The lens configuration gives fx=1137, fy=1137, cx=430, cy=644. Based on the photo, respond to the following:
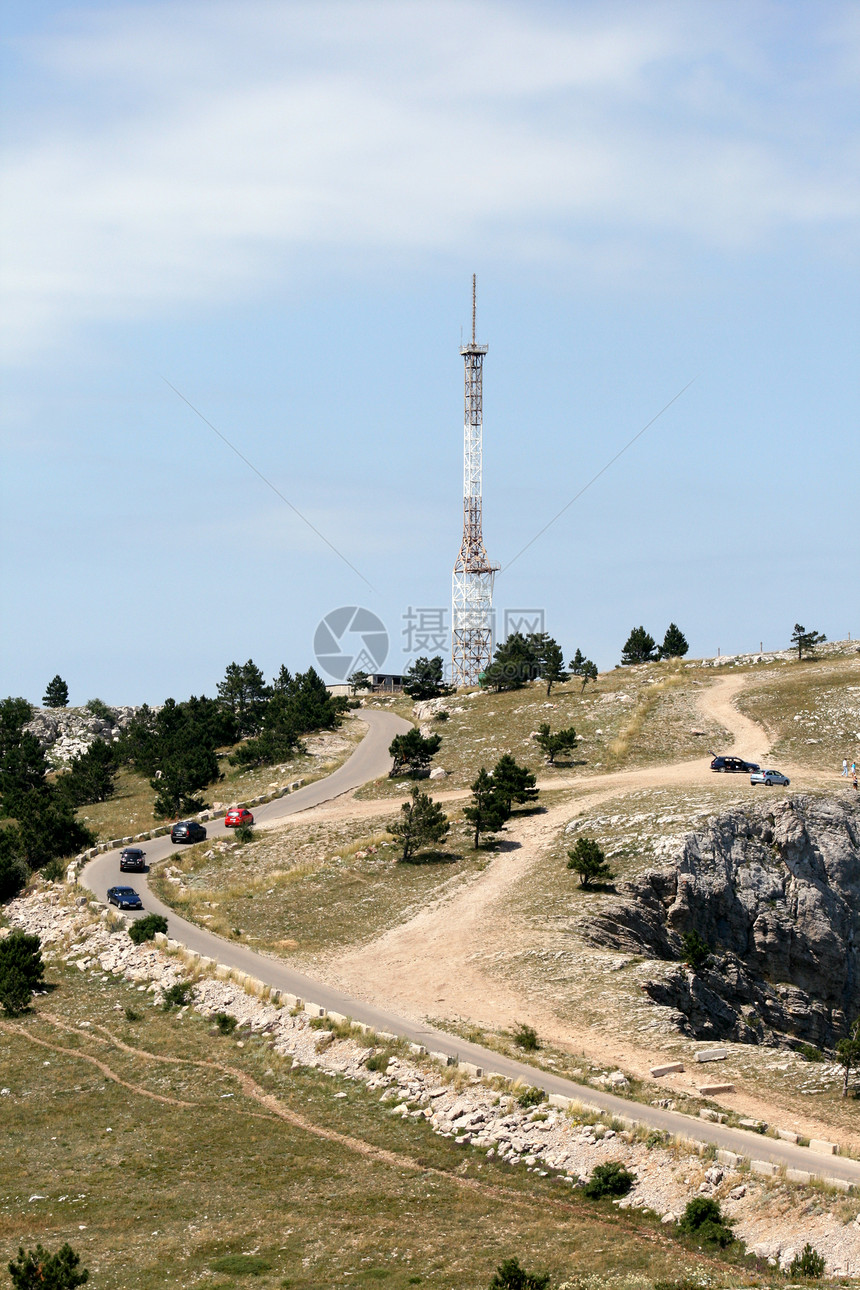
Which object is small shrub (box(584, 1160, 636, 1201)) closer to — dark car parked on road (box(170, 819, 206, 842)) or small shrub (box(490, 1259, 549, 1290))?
small shrub (box(490, 1259, 549, 1290))

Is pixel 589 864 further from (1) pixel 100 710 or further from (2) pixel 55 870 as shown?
(1) pixel 100 710

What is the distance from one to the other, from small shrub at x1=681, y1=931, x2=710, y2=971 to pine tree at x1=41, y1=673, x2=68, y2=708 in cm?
11262

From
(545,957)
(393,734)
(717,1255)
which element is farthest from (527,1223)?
(393,734)

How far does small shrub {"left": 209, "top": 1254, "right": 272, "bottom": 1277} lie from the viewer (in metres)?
23.9

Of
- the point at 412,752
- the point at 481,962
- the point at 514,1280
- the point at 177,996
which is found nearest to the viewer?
the point at 514,1280

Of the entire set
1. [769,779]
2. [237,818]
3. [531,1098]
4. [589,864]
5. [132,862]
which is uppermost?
[769,779]

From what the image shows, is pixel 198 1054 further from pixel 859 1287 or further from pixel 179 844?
pixel 179 844

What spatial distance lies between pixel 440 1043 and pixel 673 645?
95408 millimetres

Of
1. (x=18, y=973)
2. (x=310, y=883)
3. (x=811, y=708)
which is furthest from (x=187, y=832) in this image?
(x=811, y=708)

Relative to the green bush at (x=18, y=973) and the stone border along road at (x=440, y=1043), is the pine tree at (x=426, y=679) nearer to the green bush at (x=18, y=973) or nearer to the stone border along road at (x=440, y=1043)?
the stone border along road at (x=440, y=1043)

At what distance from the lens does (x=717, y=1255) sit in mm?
23797

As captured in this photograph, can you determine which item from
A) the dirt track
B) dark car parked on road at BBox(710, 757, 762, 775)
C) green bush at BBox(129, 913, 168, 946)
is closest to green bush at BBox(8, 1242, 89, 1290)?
the dirt track

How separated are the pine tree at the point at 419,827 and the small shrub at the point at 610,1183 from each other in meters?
36.0

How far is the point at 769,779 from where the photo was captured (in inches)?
2753
